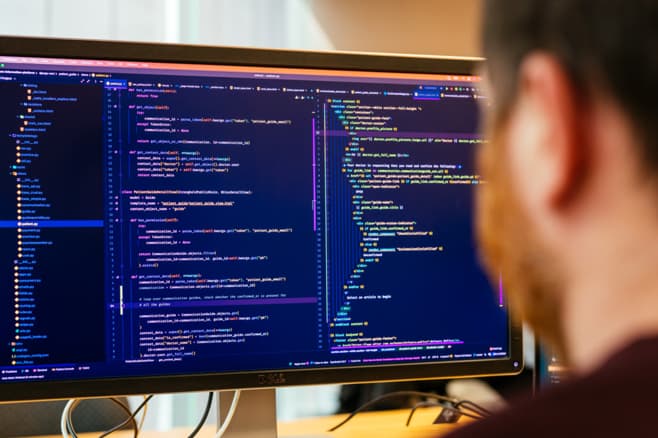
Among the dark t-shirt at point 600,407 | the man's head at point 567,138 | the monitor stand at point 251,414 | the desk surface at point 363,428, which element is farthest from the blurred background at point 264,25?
the dark t-shirt at point 600,407

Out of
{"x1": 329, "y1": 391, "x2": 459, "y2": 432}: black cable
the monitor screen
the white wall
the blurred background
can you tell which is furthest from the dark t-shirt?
the white wall

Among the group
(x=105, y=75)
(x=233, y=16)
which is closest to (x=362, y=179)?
(x=105, y=75)

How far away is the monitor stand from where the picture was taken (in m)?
0.97

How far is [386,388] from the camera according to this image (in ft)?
4.97

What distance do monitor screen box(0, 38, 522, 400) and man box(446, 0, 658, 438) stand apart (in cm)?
47

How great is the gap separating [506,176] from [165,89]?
54cm

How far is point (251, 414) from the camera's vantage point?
3.21 ft

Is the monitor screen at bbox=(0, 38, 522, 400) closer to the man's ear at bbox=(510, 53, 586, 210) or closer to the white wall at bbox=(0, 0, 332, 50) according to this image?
the man's ear at bbox=(510, 53, 586, 210)

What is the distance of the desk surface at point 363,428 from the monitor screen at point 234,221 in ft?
0.42

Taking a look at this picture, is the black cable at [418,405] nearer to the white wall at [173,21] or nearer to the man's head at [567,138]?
the man's head at [567,138]

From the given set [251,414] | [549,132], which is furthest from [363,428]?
[549,132]

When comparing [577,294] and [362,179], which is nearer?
[577,294]

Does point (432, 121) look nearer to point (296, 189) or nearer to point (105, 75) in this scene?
point (296, 189)

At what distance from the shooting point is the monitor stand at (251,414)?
0.97 m
